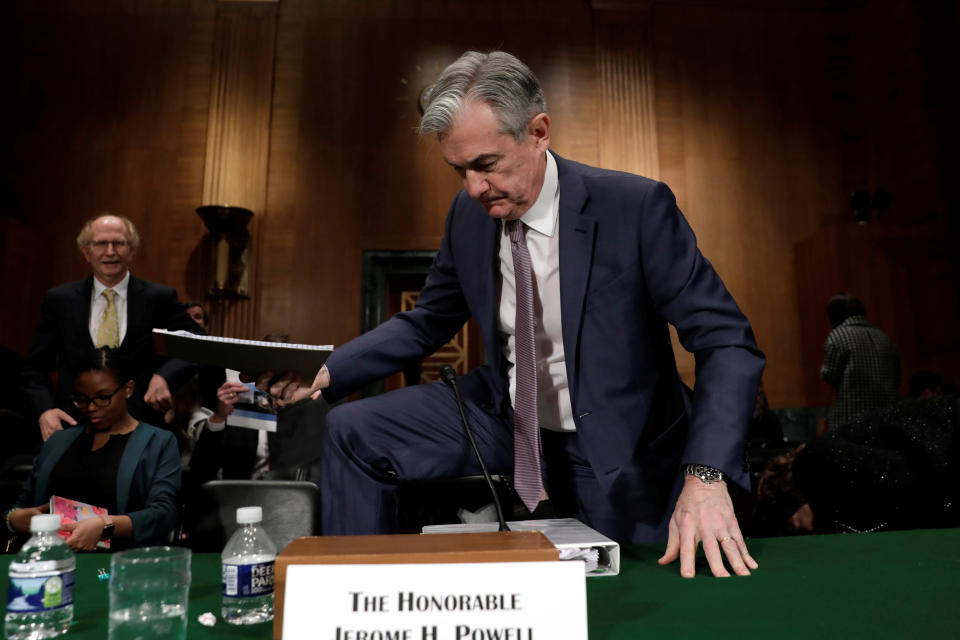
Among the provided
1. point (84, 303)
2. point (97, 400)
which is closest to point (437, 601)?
point (97, 400)

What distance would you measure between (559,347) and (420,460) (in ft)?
1.26

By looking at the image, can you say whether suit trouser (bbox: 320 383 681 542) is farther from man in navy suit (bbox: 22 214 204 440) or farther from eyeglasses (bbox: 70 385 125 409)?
man in navy suit (bbox: 22 214 204 440)

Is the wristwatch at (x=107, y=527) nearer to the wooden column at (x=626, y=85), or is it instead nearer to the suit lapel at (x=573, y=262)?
the suit lapel at (x=573, y=262)

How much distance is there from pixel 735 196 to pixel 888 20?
6.39 ft

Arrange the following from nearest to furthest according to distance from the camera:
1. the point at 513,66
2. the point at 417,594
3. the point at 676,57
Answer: the point at 417,594 → the point at 513,66 → the point at 676,57

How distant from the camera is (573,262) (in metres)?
1.44

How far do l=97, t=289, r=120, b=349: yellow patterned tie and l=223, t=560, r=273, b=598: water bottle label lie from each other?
2521 mm

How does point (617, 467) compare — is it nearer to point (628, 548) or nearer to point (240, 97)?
point (628, 548)

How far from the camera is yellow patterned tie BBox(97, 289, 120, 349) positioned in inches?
119

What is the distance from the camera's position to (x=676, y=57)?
608cm

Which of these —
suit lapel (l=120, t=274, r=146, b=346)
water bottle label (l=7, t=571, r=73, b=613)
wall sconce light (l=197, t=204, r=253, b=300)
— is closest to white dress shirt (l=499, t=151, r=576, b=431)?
water bottle label (l=7, t=571, r=73, b=613)

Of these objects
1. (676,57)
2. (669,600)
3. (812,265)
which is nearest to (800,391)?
(812,265)

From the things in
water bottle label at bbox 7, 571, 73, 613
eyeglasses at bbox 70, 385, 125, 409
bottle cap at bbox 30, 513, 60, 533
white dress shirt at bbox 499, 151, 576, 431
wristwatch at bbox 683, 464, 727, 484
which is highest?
white dress shirt at bbox 499, 151, 576, 431

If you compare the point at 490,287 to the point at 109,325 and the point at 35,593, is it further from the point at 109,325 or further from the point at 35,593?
the point at 109,325
